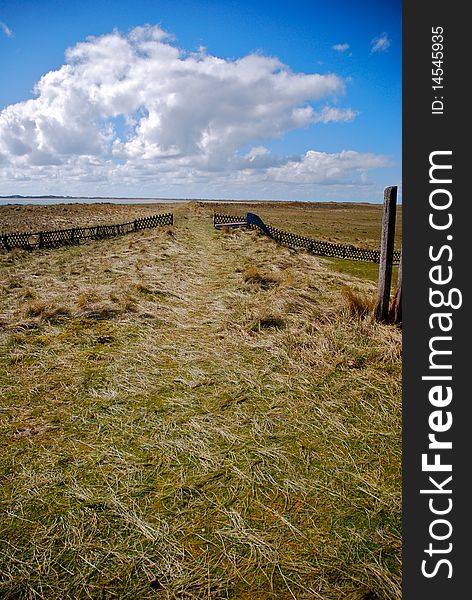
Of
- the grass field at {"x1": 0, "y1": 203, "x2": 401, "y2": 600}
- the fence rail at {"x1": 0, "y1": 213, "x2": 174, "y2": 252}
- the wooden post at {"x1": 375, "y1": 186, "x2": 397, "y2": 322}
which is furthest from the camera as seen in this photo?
the fence rail at {"x1": 0, "y1": 213, "x2": 174, "y2": 252}

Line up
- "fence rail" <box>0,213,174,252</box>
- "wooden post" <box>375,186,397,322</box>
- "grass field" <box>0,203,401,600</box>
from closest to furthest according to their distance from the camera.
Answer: "grass field" <box>0,203,401,600</box>
"wooden post" <box>375,186,397,322</box>
"fence rail" <box>0,213,174,252</box>

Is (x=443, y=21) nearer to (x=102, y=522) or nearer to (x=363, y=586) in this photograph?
(x=363, y=586)

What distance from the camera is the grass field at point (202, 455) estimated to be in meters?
2.08

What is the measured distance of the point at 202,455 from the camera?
306cm

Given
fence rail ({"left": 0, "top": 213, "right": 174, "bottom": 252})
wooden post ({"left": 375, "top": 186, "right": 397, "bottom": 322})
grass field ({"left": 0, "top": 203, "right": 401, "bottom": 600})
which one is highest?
→ fence rail ({"left": 0, "top": 213, "right": 174, "bottom": 252})

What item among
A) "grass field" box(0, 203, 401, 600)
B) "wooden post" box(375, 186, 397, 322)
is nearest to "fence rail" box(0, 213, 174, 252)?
"grass field" box(0, 203, 401, 600)

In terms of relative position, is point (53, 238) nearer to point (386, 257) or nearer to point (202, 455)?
point (386, 257)

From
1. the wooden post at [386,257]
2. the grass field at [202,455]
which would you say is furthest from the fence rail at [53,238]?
the wooden post at [386,257]

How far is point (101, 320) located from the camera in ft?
22.2

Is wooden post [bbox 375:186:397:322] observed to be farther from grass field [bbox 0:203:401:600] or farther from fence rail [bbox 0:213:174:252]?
fence rail [bbox 0:213:174:252]

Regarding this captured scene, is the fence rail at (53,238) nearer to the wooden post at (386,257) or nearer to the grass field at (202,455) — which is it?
the grass field at (202,455)

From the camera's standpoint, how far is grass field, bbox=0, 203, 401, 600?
2078mm

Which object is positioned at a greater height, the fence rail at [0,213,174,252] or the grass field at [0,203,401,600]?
the fence rail at [0,213,174,252]

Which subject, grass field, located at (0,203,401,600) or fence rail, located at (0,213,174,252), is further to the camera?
fence rail, located at (0,213,174,252)
